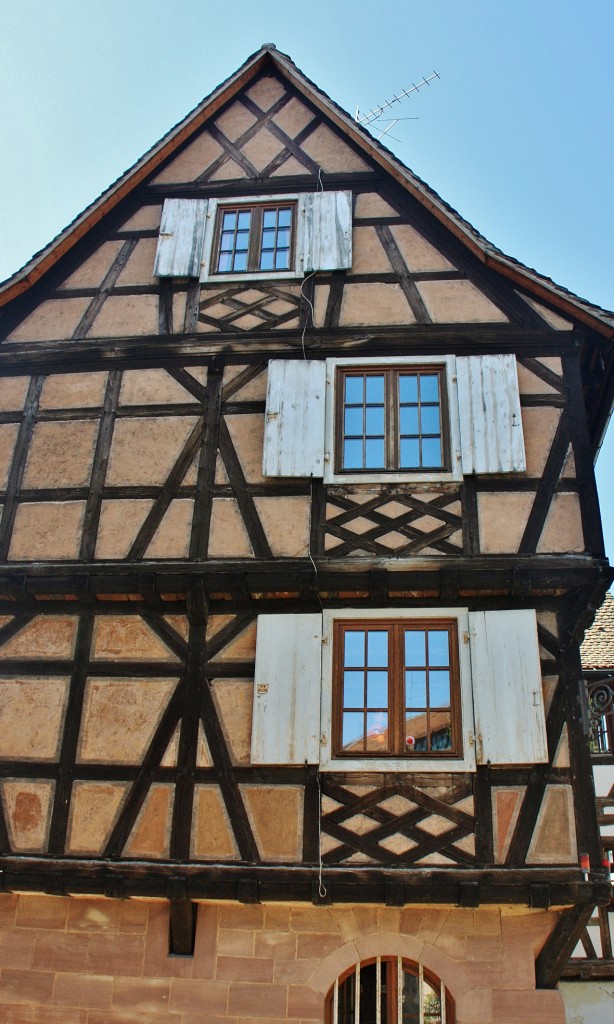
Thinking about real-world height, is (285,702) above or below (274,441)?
below

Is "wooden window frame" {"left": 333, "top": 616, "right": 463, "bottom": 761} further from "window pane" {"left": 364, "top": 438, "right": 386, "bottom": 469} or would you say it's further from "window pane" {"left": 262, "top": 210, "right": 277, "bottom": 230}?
"window pane" {"left": 262, "top": 210, "right": 277, "bottom": 230}

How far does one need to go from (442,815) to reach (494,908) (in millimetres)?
860

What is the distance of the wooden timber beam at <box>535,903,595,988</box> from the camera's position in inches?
303

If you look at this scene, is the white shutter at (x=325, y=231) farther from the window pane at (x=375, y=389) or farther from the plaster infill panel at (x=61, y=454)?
the plaster infill panel at (x=61, y=454)

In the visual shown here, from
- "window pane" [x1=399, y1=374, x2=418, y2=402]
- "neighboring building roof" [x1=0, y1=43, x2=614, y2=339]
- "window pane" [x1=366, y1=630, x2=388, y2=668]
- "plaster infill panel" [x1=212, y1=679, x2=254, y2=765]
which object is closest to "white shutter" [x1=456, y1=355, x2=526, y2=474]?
"window pane" [x1=399, y1=374, x2=418, y2=402]

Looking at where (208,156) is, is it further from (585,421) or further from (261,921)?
(261,921)

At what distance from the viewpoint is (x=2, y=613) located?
918 centimetres

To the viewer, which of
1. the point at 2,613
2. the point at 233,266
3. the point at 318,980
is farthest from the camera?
the point at 233,266

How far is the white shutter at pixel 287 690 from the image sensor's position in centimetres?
817

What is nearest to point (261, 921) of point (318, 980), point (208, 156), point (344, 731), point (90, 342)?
point (318, 980)

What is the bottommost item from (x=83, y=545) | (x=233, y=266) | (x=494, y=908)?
(x=494, y=908)

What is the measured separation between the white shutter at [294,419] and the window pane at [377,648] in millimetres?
1671

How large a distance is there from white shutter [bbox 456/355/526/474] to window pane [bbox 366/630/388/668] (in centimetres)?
179

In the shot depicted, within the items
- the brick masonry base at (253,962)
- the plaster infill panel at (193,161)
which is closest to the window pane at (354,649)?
the brick masonry base at (253,962)
